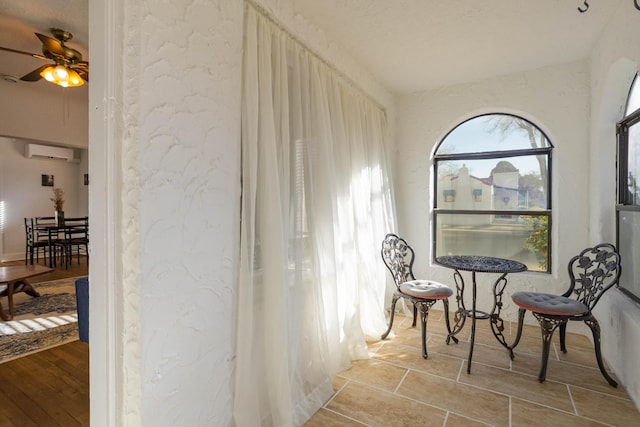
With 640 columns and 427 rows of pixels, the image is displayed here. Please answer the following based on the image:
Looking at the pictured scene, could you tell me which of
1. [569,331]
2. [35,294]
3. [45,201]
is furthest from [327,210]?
[45,201]

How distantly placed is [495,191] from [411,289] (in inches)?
71.7

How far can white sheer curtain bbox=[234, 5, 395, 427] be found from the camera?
1645 mm

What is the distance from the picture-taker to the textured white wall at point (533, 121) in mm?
3043

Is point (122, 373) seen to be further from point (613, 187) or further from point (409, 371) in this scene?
point (613, 187)

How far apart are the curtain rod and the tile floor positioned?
7.94 feet

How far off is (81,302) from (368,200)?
243cm

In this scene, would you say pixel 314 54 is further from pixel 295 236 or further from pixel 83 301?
pixel 83 301

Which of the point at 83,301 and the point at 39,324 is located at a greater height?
the point at 83,301

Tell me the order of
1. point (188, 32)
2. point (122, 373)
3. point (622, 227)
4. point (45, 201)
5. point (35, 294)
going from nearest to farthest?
point (122, 373), point (188, 32), point (622, 227), point (35, 294), point (45, 201)

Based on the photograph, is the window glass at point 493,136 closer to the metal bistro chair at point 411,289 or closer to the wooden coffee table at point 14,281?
the metal bistro chair at point 411,289

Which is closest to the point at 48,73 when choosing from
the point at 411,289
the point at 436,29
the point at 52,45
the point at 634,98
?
the point at 52,45

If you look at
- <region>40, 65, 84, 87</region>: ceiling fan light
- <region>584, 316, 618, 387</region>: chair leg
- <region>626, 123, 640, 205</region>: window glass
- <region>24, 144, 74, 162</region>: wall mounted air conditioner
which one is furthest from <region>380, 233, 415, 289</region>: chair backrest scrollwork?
<region>24, 144, 74, 162</region>: wall mounted air conditioner

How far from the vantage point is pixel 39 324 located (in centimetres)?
314

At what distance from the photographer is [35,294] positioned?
3959 millimetres
